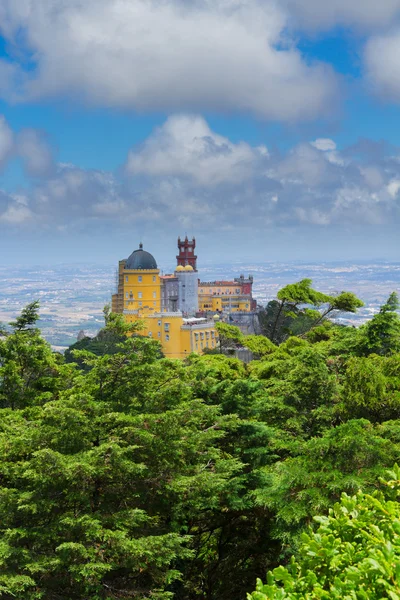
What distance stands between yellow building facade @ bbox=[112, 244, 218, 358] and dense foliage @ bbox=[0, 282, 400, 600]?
123 ft

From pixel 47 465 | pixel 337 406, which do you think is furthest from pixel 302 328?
pixel 47 465

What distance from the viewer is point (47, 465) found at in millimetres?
9773

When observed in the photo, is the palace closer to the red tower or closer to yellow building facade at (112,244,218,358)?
yellow building facade at (112,244,218,358)

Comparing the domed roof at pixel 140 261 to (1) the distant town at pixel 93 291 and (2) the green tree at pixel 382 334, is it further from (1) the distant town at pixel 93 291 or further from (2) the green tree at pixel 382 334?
(2) the green tree at pixel 382 334

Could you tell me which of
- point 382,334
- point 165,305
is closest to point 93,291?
point 165,305

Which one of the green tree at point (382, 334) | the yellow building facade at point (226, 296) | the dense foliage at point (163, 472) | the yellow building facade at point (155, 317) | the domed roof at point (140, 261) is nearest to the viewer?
the dense foliage at point (163, 472)

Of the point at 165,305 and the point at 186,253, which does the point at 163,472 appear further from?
the point at 186,253

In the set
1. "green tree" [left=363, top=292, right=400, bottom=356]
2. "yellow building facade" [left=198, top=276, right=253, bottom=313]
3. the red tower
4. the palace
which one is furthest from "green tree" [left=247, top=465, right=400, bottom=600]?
the red tower

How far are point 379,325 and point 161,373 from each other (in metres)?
11.3

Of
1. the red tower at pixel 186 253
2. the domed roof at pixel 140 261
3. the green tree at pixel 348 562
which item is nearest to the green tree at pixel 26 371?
the green tree at pixel 348 562

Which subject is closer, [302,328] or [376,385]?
[376,385]

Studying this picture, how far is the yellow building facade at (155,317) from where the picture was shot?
59.4 m

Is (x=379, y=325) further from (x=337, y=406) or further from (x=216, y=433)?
(x=216, y=433)

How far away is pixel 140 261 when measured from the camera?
68562 millimetres
